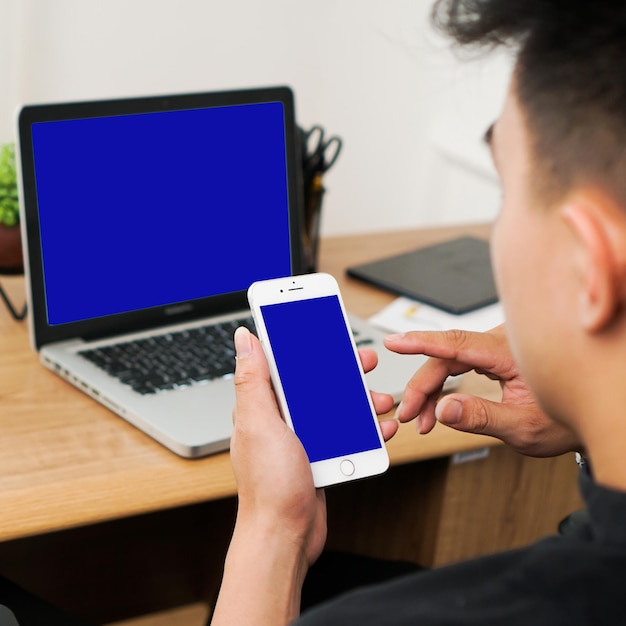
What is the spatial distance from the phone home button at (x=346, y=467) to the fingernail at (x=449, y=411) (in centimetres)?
11

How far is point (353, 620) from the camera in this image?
594 mm

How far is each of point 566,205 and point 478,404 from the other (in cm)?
Result: 47

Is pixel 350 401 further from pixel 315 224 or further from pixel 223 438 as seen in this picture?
pixel 315 224

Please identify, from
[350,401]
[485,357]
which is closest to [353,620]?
[350,401]

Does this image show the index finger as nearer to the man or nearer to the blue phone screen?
the blue phone screen

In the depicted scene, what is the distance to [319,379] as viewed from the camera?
3.20ft

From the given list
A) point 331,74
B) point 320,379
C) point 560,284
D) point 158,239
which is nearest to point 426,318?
point 158,239

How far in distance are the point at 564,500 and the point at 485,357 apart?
500 millimetres

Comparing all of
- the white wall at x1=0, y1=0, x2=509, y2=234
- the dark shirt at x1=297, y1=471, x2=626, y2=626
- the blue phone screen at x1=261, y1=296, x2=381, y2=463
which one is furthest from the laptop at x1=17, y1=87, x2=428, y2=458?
the white wall at x1=0, y1=0, x2=509, y2=234

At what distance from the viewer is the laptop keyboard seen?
3.85 feet

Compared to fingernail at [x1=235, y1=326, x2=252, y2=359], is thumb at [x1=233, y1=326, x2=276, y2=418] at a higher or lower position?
lower

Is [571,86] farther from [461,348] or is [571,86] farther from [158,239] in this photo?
[158,239]

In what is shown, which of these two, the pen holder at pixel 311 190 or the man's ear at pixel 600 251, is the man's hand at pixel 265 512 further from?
the pen holder at pixel 311 190

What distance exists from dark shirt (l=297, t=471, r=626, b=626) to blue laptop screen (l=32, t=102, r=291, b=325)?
737mm
